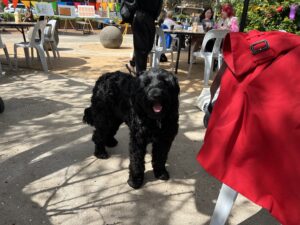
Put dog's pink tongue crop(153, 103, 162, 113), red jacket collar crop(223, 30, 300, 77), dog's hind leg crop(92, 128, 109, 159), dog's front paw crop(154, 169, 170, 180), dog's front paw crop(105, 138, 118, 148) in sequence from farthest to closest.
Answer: dog's front paw crop(105, 138, 118, 148) → dog's hind leg crop(92, 128, 109, 159) → dog's front paw crop(154, 169, 170, 180) → dog's pink tongue crop(153, 103, 162, 113) → red jacket collar crop(223, 30, 300, 77)

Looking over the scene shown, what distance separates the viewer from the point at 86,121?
4.02 m

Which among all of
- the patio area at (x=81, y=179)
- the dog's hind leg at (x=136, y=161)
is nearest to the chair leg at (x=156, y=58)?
the patio area at (x=81, y=179)

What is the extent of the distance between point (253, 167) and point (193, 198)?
1.51 metres

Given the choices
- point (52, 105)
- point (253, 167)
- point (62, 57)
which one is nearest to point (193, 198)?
point (253, 167)

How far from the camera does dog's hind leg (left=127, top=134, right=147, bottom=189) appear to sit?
124 inches

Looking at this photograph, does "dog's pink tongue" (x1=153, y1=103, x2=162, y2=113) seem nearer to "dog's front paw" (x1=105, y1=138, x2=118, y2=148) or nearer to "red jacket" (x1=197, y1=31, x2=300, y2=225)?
"red jacket" (x1=197, y1=31, x2=300, y2=225)

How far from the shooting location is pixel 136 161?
3191 millimetres

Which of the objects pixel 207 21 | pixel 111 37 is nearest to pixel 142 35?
pixel 207 21

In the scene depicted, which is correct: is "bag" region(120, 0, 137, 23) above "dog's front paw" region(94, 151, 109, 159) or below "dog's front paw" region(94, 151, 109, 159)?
above

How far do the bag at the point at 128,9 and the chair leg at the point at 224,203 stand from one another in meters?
4.27

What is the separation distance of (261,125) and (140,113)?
1502 millimetres

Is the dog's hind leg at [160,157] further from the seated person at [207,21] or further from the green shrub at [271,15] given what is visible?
the seated person at [207,21]

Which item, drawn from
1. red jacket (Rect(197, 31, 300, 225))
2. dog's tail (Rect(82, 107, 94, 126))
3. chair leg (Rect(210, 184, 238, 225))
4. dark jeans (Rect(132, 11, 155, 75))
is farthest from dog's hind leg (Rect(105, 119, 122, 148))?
dark jeans (Rect(132, 11, 155, 75))

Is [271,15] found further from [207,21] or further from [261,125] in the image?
[261,125]
